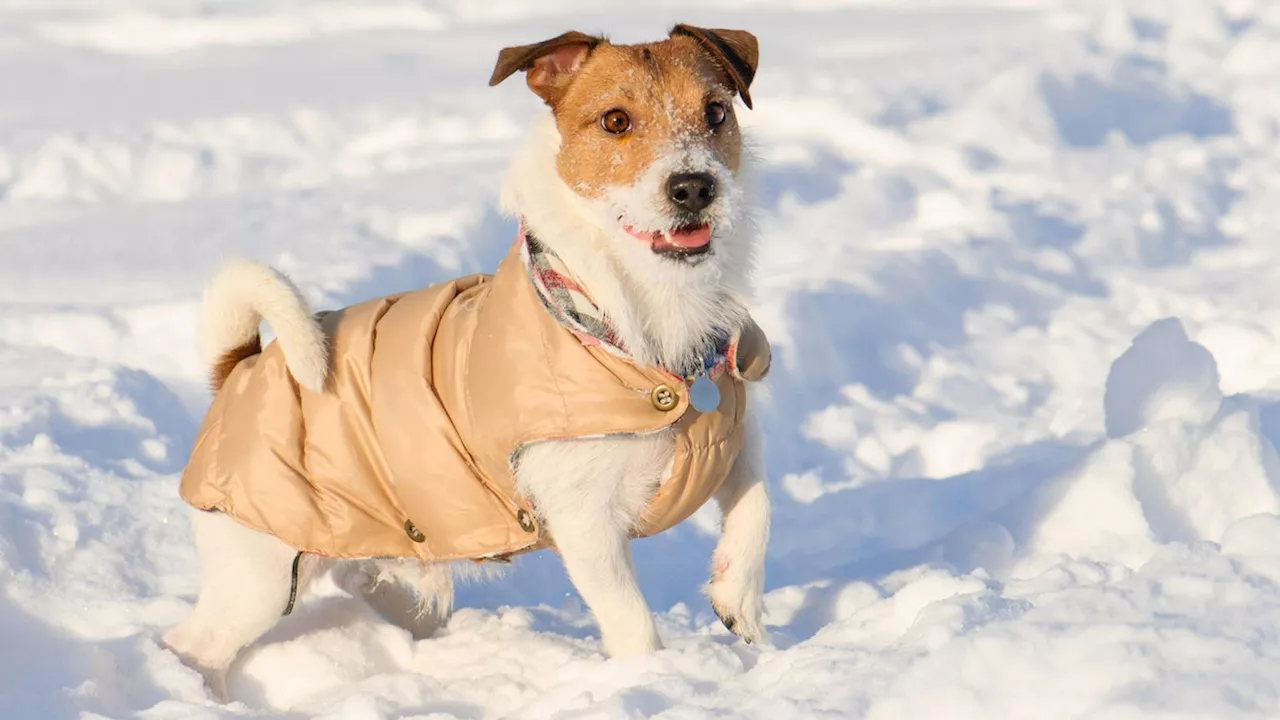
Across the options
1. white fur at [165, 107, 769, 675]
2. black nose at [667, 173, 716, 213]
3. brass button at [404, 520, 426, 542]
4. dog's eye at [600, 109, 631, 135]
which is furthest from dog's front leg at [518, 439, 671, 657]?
Answer: dog's eye at [600, 109, 631, 135]

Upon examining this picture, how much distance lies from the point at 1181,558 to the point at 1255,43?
9.89 meters

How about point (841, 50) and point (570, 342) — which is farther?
point (841, 50)

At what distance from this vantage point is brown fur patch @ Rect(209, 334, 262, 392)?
368 cm

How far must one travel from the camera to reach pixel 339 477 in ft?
10.9

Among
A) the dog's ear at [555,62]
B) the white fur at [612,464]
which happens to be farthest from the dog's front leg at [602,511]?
the dog's ear at [555,62]

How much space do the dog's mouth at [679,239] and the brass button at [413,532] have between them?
37.8 inches

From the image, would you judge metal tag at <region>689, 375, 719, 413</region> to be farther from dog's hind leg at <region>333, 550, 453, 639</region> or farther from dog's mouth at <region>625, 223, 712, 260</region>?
dog's hind leg at <region>333, 550, 453, 639</region>

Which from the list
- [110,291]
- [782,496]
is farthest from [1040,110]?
[110,291]

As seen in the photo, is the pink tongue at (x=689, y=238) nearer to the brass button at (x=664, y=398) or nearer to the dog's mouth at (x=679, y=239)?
the dog's mouth at (x=679, y=239)

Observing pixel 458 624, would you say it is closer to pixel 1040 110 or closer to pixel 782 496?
pixel 782 496

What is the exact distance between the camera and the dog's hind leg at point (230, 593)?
3402mm

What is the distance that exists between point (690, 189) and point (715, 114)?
0.99 feet

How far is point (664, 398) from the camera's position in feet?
9.88

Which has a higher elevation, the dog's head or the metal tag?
the dog's head
